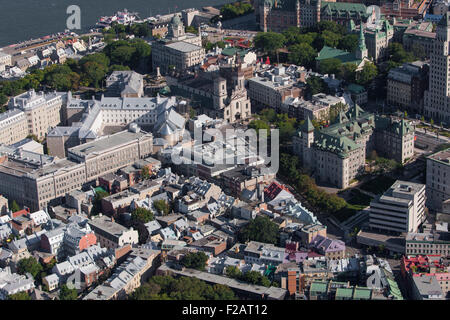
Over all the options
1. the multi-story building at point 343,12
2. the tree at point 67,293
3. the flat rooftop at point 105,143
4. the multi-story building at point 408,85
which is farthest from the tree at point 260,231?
the multi-story building at point 343,12

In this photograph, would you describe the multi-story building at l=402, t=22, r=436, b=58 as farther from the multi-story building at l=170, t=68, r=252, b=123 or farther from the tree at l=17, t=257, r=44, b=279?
the tree at l=17, t=257, r=44, b=279

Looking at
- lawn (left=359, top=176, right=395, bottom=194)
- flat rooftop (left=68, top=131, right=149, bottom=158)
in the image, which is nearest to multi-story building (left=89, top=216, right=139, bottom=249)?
flat rooftop (left=68, top=131, right=149, bottom=158)

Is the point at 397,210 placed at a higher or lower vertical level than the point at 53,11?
lower

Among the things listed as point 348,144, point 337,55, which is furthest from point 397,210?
point 337,55

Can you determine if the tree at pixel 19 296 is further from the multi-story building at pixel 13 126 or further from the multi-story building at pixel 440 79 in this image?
the multi-story building at pixel 440 79

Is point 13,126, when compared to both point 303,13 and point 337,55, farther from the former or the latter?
point 303,13
